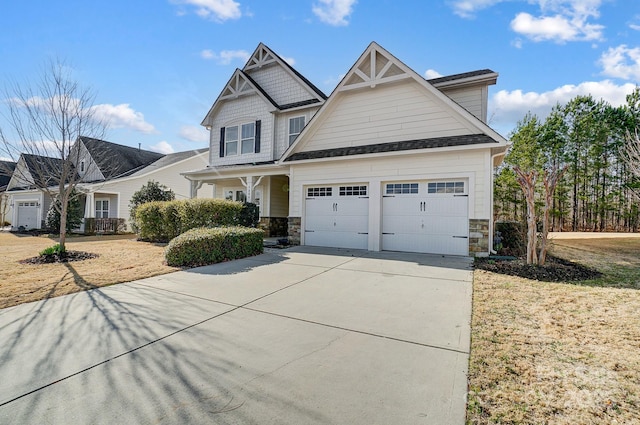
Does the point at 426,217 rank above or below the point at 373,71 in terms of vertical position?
below

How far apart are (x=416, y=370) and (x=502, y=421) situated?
833 mm

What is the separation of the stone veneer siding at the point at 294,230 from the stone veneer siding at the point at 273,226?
356 cm

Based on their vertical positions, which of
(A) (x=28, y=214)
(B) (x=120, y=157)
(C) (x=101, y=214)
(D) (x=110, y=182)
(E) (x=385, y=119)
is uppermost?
(B) (x=120, y=157)

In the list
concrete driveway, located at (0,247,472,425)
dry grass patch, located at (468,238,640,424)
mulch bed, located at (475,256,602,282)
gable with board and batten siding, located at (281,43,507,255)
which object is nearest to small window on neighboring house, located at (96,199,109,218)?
gable with board and batten siding, located at (281,43,507,255)

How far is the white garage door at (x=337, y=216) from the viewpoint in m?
11.1

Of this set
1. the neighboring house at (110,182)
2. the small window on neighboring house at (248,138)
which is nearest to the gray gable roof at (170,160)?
the neighboring house at (110,182)

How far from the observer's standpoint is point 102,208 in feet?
70.8

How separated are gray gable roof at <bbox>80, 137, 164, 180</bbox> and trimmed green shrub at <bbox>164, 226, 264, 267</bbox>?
1639cm

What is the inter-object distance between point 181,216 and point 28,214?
843 inches

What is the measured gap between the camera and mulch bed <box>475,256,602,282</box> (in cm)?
661

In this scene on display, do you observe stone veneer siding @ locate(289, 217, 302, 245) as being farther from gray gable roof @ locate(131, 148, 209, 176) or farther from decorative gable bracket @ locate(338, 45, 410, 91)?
gray gable roof @ locate(131, 148, 209, 176)

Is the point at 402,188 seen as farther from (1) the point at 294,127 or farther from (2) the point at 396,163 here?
(1) the point at 294,127

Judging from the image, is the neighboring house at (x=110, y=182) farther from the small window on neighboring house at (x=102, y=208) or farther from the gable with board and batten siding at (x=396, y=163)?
the gable with board and batten siding at (x=396, y=163)

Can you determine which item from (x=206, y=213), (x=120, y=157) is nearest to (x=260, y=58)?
(x=206, y=213)
